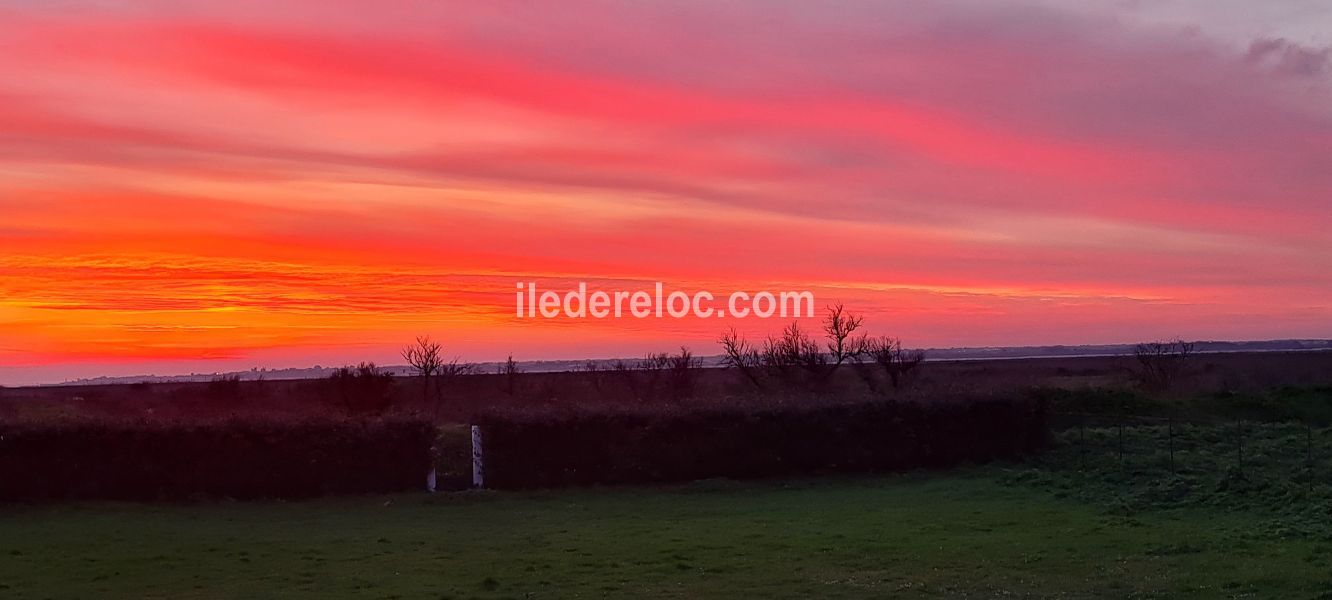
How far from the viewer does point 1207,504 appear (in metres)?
22.0

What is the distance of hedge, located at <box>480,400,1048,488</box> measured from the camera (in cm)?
2942

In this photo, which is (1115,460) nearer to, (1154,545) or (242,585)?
(1154,545)

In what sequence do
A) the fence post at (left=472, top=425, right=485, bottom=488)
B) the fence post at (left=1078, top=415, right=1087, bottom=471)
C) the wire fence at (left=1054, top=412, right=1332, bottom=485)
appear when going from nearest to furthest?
the wire fence at (left=1054, top=412, right=1332, bottom=485)
the fence post at (left=472, top=425, right=485, bottom=488)
the fence post at (left=1078, top=415, right=1087, bottom=471)

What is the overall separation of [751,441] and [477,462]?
23.3ft

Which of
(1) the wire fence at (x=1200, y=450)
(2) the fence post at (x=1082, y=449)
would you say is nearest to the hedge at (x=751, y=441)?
(2) the fence post at (x=1082, y=449)

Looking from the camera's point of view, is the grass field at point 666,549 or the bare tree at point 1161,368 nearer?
the grass field at point 666,549

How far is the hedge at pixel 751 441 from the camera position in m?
29.4

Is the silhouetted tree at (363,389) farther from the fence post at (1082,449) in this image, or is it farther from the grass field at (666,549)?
the fence post at (1082,449)

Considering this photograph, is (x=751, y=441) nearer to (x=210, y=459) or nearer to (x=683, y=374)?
(x=210, y=459)

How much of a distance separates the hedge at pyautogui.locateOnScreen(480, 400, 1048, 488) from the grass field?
2557 mm

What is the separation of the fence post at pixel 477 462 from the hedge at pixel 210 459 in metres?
1.09

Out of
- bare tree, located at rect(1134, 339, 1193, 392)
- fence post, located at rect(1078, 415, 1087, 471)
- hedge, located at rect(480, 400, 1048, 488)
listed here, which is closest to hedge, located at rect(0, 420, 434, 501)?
hedge, located at rect(480, 400, 1048, 488)

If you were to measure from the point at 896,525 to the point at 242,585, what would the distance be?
1113 cm

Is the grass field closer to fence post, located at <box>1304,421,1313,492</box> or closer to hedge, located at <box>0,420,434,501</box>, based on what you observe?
hedge, located at <box>0,420,434,501</box>
